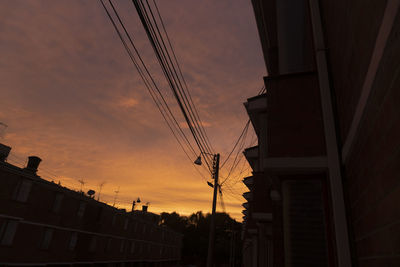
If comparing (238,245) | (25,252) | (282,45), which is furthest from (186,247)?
(282,45)

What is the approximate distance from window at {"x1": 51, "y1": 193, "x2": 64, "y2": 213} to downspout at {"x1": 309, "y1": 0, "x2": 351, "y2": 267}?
2489 cm

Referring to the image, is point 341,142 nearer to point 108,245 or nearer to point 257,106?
point 257,106

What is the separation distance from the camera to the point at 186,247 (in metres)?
74.6

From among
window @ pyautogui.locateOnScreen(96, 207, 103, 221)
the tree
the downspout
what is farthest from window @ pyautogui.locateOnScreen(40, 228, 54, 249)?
the tree

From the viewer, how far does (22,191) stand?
20.1m

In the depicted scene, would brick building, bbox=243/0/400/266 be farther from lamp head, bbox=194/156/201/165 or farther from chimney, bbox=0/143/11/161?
chimney, bbox=0/143/11/161

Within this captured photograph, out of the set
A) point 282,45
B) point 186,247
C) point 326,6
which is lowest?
point 186,247

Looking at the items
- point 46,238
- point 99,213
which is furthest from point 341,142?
point 99,213

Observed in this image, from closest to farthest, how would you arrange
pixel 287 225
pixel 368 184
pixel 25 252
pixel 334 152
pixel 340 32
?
1. pixel 368 184
2. pixel 340 32
3. pixel 334 152
4. pixel 287 225
5. pixel 25 252

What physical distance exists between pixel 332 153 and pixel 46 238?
25294 mm

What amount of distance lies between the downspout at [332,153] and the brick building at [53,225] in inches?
850

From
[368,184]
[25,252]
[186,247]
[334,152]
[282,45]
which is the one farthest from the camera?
[186,247]

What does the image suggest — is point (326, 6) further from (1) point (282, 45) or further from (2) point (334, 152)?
(1) point (282, 45)

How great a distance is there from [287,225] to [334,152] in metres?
1.67
